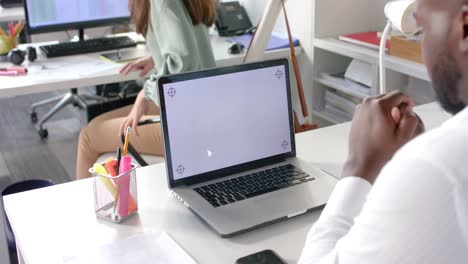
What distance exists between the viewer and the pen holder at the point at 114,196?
1212 millimetres

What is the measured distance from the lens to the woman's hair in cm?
205

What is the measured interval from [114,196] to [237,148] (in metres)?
0.32

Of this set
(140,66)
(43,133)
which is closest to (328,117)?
(140,66)

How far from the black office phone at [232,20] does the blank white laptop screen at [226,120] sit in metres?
1.68

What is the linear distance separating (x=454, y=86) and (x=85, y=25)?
7.84 feet

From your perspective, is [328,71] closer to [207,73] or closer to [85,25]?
[85,25]

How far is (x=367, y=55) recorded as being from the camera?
8.30 ft

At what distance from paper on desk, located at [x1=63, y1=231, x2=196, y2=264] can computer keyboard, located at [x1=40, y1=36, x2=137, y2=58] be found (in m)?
1.69

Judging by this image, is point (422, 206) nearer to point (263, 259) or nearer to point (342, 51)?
point (263, 259)

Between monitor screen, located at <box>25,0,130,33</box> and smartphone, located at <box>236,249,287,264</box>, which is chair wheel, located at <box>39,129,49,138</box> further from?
smartphone, located at <box>236,249,287,264</box>

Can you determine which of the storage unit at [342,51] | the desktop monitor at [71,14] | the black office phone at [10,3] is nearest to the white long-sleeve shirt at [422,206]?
the storage unit at [342,51]

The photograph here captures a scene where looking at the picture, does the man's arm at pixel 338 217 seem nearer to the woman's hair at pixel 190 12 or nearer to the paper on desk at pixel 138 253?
the paper on desk at pixel 138 253

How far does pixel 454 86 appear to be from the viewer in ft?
2.37

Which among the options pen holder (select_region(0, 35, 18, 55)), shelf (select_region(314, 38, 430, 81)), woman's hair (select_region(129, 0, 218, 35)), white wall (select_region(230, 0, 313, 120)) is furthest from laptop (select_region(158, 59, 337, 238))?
pen holder (select_region(0, 35, 18, 55))
